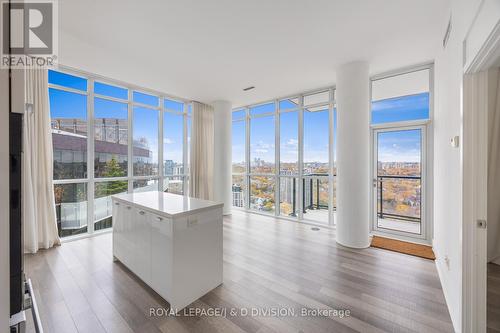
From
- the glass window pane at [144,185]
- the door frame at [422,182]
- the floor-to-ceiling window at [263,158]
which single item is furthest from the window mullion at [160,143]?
the door frame at [422,182]

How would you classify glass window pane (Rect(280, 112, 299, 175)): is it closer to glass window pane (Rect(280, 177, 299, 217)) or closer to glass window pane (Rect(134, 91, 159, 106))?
glass window pane (Rect(280, 177, 299, 217))

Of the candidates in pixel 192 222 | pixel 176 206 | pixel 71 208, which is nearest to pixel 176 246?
pixel 192 222

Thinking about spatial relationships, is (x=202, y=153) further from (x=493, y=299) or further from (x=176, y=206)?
(x=493, y=299)

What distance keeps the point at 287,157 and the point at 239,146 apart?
1.71m

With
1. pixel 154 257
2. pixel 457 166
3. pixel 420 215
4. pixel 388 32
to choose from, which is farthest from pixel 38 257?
pixel 420 215

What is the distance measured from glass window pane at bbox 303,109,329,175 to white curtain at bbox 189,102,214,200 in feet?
9.09

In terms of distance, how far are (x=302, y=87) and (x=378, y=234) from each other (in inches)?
135

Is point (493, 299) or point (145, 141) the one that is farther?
point (145, 141)

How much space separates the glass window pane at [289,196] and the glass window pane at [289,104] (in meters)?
1.82

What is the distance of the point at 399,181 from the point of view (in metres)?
3.95

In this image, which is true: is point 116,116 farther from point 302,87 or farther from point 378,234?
point 378,234

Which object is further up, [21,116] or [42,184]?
[21,116]

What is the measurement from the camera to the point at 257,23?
2551 mm

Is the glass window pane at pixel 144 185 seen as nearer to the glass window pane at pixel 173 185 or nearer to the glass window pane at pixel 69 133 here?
the glass window pane at pixel 173 185
